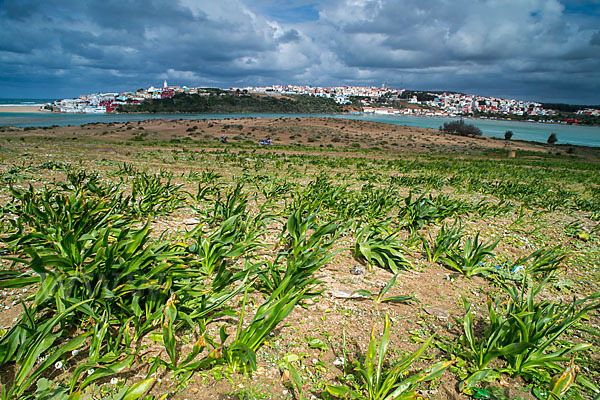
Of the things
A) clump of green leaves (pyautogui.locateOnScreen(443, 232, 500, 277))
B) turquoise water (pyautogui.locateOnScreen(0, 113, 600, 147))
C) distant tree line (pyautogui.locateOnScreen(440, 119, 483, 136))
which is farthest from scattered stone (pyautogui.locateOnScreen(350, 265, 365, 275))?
turquoise water (pyautogui.locateOnScreen(0, 113, 600, 147))

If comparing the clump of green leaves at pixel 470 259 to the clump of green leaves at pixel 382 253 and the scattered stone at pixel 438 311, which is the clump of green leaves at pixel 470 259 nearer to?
the clump of green leaves at pixel 382 253

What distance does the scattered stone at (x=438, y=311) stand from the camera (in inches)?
120

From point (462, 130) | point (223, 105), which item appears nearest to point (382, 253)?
point (462, 130)

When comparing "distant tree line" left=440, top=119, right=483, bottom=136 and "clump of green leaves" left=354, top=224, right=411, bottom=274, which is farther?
"distant tree line" left=440, top=119, right=483, bottom=136

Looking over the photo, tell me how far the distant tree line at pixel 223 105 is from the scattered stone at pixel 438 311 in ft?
498

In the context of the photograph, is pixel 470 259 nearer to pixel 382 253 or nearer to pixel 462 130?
pixel 382 253

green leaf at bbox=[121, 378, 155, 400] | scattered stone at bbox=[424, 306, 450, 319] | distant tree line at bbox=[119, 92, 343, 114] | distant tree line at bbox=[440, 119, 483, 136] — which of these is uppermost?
distant tree line at bbox=[119, 92, 343, 114]

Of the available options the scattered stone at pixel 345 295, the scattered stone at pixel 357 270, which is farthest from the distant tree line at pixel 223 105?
the scattered stone at pixel 345 295

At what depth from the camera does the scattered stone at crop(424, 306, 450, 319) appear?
9.99 feet

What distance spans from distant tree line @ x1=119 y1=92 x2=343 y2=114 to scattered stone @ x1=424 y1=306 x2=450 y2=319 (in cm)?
15192

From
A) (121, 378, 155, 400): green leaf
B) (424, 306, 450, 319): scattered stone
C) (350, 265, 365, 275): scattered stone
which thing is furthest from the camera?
(350, 265, 365, 275): scattered stone

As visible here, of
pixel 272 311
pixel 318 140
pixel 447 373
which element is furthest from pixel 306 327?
pixel 318 140

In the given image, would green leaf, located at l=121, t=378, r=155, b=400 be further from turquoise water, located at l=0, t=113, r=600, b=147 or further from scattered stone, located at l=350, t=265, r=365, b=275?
turquoise water, located at l=0, t=113, r=600, b=147

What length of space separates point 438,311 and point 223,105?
16088cm
